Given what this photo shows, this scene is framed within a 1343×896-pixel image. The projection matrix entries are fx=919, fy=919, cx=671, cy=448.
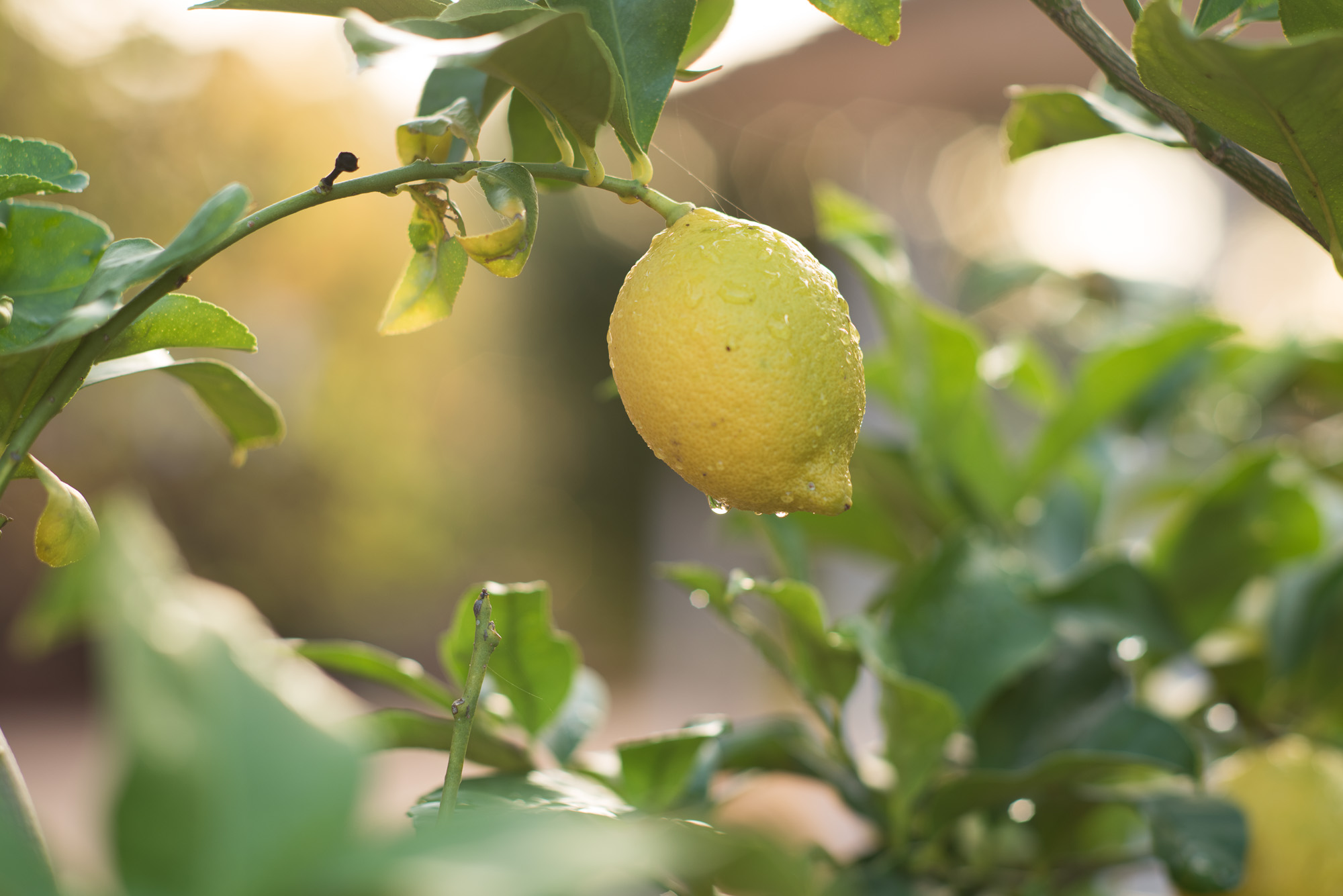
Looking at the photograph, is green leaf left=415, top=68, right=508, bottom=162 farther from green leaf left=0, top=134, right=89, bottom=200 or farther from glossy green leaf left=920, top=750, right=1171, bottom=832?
glossy green leaf left=920, top=750, right=1171, bottom=832

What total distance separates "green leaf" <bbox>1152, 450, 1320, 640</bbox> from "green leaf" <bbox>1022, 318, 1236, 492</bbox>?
0.09 metres

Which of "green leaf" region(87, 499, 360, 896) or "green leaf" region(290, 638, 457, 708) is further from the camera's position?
"green leaf" region(290, 638, 457, 708)

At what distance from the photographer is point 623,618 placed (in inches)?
200

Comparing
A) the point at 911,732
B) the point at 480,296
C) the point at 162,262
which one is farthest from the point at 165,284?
the point at 480,296

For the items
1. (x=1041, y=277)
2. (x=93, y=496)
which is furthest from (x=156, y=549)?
(x=93, y=496)

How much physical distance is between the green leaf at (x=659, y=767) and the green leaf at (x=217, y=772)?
0.23m

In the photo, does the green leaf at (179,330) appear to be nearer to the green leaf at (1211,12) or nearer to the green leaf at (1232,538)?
the green leaf at (1211,12)

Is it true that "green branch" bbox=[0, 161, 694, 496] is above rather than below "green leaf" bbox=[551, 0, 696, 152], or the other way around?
below

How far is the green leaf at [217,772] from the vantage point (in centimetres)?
12

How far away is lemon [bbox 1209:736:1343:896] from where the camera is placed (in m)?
0.46

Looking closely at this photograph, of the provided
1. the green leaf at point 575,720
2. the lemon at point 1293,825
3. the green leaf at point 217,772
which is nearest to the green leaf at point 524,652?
the green leaf at point 575,720

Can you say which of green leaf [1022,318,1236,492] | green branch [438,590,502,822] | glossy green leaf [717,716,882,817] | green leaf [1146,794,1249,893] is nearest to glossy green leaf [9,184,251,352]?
green branch [438,590,502,822]

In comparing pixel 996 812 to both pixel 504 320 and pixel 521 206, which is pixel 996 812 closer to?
pixel 521 206

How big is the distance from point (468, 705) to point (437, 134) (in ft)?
0.49
